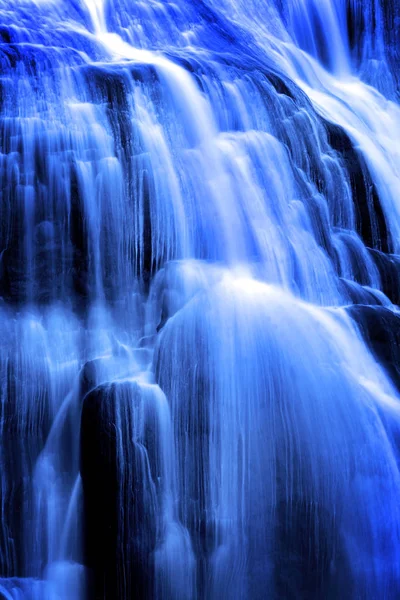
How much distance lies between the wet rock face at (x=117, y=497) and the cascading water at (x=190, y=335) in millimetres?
14

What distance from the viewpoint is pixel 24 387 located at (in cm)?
584

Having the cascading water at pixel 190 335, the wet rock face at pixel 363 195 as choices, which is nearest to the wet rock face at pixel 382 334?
the cascading water at pixel 190 335

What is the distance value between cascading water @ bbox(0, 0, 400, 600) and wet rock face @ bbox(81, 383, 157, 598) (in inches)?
0.5

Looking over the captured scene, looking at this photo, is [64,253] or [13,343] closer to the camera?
[13,343]

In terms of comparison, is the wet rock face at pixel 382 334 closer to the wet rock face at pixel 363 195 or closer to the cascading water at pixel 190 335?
the cascading water at pixel 190 335

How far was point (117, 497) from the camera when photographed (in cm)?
519

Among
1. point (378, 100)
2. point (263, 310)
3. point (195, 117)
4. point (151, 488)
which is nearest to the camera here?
point (151, 488)

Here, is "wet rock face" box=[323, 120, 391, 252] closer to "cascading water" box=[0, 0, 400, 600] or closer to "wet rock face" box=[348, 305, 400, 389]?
"cascading water" box=[0, 0, 400, 600]

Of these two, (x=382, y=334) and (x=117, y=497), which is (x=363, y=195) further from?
(x=117, y=497)

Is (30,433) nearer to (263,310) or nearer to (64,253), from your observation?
(64,253)

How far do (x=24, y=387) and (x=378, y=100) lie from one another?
7479 millimetres

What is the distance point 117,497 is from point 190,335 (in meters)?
1.45

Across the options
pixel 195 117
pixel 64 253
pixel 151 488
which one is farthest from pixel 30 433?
pixel 195 117

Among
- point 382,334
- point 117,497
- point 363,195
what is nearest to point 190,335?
point 117,497
